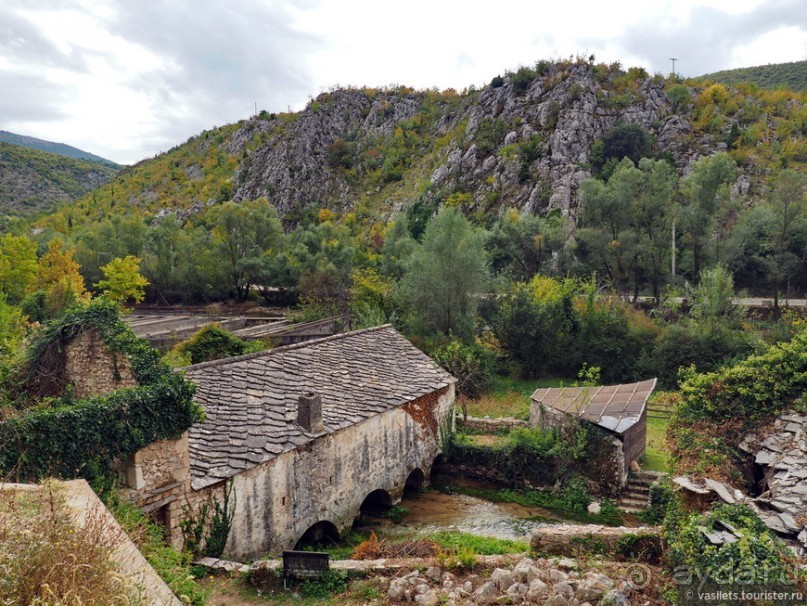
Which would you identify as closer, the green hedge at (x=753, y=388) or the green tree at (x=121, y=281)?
the green hedge at (x=753, y=388)

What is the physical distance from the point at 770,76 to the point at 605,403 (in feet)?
295

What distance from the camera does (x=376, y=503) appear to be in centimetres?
1501

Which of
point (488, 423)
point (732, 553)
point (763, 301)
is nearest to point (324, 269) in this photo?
point (488, 423)

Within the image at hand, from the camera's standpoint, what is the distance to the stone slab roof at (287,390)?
36.3 feet

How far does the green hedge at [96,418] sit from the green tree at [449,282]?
19.5 m

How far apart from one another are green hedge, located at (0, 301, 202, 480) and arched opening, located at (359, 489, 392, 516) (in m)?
6.69

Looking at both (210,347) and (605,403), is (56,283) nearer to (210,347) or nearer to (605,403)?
(210,347)

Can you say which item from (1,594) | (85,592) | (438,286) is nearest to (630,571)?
(85,592)

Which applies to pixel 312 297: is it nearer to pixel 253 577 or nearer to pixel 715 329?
A: pixel 715 329

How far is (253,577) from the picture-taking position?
Answer: 9.18 metres

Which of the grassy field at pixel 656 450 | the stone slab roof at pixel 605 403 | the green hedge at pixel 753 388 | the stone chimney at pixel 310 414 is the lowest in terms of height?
the grassy field at pixel 656 450

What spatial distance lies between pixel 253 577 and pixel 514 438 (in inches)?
374

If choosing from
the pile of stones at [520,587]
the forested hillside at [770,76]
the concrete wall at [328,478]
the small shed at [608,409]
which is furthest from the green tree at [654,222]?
the forested hillside at [770,76]

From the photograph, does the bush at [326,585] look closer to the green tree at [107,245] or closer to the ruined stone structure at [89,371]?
the ruined stone structure at [89,371]
